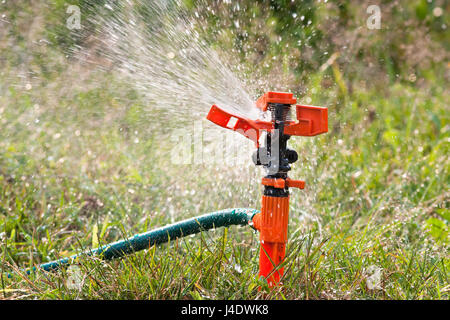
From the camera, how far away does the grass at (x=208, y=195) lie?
1540mm

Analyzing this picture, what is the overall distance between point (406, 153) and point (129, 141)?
59.1 inches

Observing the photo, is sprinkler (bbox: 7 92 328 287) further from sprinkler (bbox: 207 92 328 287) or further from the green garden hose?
the green garden hose

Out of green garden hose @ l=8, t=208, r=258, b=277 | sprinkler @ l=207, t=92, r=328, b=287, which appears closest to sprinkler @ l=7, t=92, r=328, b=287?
sprinkler @ l=207, t=92, r=328, b=287

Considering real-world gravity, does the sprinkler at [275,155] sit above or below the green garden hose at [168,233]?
above

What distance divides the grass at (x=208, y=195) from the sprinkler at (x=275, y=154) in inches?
3.8

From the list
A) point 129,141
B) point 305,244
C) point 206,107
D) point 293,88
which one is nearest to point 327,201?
point 305,244

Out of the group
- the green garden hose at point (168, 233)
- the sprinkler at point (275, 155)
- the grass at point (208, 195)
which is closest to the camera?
the sprinkler at point (275, 155)

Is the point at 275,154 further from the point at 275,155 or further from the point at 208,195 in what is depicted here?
the point at 208,195

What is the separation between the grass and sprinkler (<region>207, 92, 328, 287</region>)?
10cm

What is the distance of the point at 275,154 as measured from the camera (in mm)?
1449

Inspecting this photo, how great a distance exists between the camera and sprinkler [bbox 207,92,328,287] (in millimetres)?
1425

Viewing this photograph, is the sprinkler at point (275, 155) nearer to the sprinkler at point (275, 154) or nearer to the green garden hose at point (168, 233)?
the sprinkler at point (275, 154)

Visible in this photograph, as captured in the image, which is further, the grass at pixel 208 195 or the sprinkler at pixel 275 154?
the grass at pixel 208 195

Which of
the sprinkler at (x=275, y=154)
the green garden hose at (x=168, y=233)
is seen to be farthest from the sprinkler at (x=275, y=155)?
the green garden hose at (x=168, y=233)
